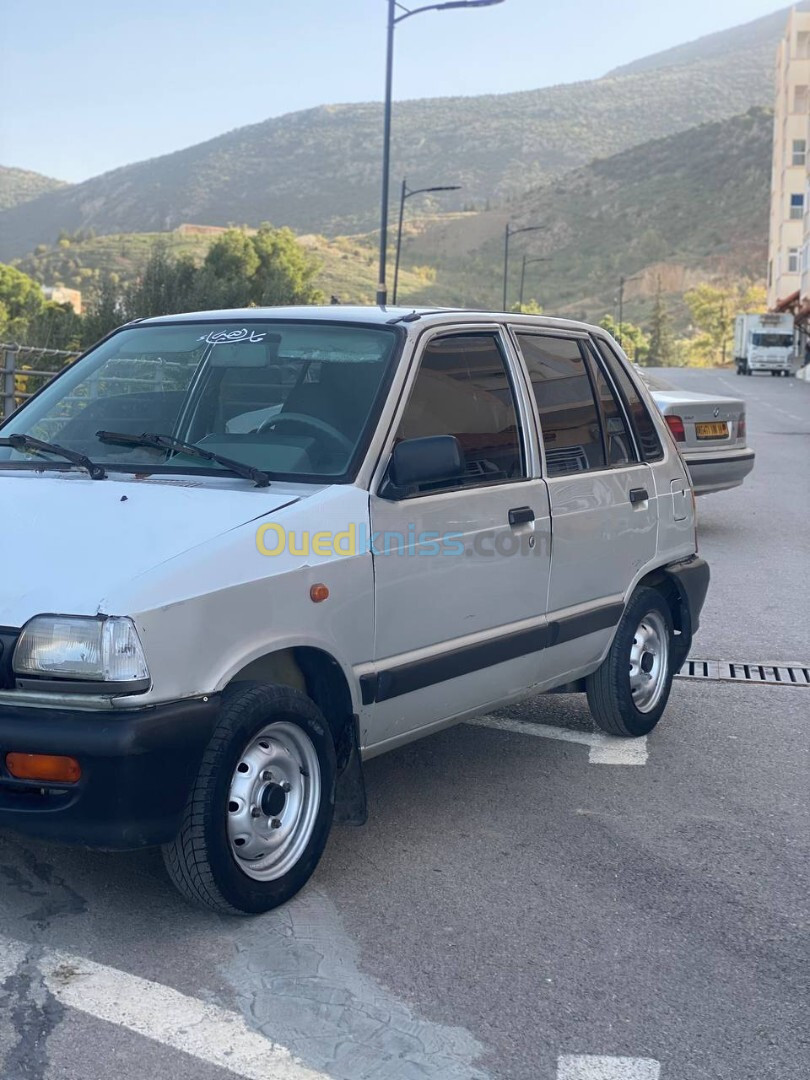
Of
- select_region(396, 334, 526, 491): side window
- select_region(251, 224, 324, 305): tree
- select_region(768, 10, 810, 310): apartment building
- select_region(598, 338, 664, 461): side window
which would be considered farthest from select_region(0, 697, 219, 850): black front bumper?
select_region(768, 10, 810, 310): apartment building

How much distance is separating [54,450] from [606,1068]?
2728 millimetres

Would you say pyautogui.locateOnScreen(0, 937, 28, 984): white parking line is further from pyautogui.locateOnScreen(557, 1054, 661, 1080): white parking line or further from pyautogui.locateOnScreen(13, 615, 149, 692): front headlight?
pyautogui.locateOnScreen(557, 1054, 661, 1080): white parking line

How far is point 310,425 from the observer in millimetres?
4633

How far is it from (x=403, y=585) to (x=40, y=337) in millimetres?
25998

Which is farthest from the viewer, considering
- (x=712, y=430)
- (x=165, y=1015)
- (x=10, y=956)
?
(x=712, y=430)

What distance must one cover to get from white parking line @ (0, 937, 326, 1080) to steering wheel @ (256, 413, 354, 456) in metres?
1.78

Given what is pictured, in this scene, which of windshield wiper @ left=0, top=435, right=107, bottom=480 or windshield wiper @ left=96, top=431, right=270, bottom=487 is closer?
windshield wiper @ left=96, top=431, right=270, bottom=487

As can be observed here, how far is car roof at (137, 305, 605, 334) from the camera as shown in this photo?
16.2 feet

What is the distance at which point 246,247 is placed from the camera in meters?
66.2

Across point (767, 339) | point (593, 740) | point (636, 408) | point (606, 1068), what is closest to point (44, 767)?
point (606, 1068)

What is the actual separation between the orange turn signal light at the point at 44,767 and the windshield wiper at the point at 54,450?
1156 millimetres

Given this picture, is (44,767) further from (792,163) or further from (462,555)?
(792,163)

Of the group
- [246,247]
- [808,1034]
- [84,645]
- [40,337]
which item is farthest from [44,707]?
[246,247]

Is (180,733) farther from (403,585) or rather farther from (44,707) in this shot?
(403,585)
